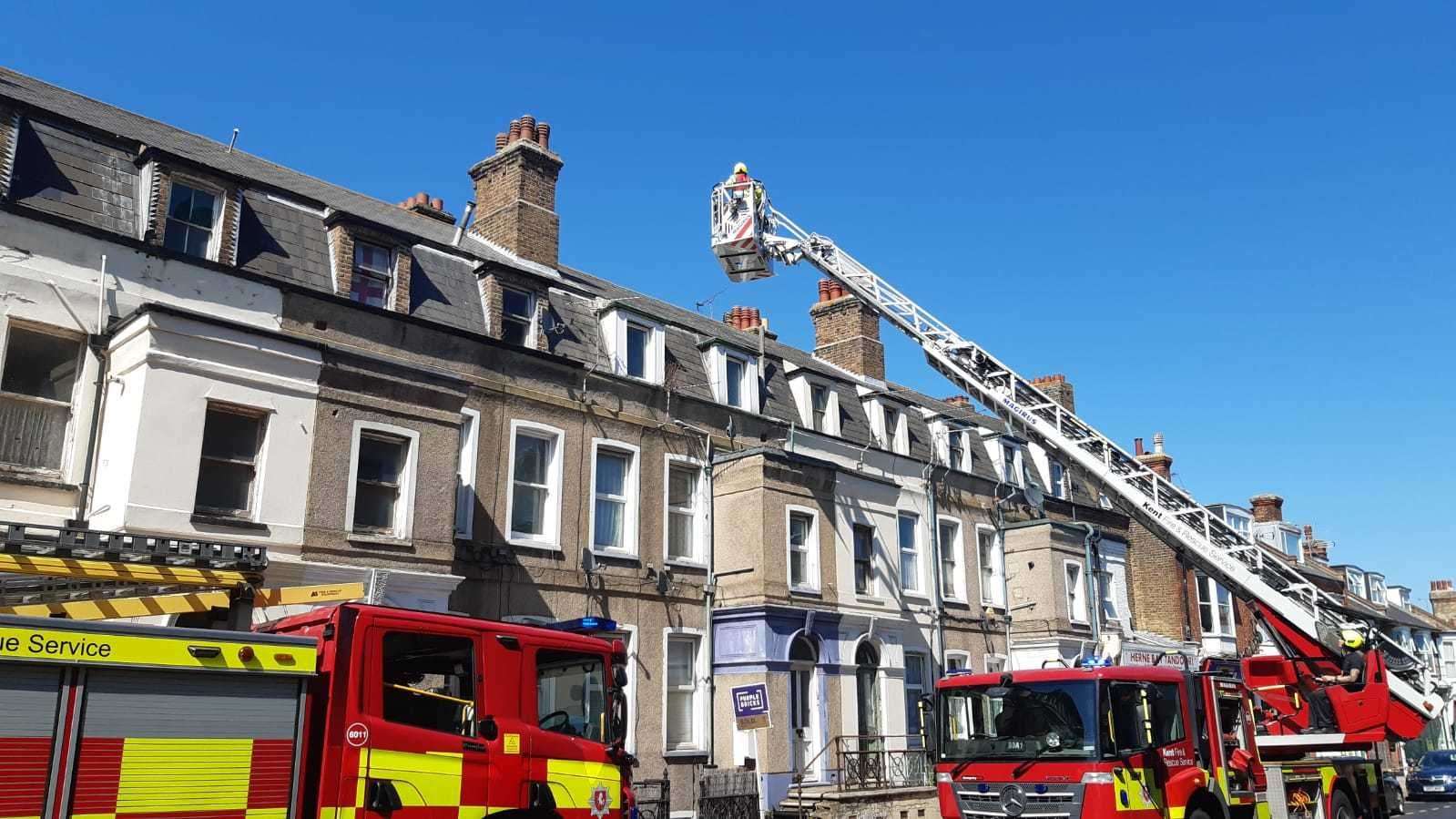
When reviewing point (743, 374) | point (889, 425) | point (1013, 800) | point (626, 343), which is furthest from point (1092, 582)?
point (1013, 800)

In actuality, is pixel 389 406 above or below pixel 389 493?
above

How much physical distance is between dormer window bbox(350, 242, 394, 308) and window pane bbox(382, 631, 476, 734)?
10648 mm

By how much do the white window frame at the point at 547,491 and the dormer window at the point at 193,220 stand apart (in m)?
5.88

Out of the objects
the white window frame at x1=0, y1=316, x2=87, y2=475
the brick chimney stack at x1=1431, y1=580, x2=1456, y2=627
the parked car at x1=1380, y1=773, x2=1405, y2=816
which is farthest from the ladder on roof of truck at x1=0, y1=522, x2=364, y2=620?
the brick chimney stack at x1=1431, y1=580, x2=1456, y2=627

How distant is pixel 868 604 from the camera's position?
25.3 meters

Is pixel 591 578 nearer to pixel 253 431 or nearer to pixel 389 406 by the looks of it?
pixel 389 406

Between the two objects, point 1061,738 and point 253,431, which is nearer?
point 1061,738

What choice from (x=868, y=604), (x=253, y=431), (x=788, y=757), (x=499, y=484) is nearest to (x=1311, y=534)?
(x=868, y=604)

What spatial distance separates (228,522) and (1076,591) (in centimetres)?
2375

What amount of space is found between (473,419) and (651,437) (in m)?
4.31

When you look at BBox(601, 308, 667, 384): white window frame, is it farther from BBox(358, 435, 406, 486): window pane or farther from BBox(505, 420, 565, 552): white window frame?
BBox(358, 435, 406, 486): window pane

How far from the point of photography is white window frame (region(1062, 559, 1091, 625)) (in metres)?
30.8

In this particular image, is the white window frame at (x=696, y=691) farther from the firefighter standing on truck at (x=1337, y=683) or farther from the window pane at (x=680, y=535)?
the firefighter standing on truck at (x=1337, y=683)

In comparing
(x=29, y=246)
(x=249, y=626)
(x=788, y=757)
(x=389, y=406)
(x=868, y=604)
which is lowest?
(x=788, y=757)
